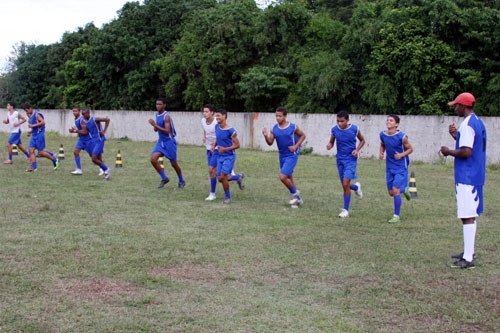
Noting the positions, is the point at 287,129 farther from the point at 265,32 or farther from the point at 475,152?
the point at 265,32

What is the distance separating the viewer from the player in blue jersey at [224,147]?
1227 centimetres

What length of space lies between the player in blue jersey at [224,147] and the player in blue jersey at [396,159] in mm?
3029

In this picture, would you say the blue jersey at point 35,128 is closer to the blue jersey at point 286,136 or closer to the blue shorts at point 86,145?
the blue shorts at point 86,145

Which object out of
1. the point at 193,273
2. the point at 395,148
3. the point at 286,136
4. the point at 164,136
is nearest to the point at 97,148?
the point at 164,136

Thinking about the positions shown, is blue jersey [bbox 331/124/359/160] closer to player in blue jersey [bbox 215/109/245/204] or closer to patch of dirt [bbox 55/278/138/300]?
player in blue jersey [bbox 215/109/245/204]

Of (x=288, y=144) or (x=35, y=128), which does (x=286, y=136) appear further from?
(x=35, y=128)

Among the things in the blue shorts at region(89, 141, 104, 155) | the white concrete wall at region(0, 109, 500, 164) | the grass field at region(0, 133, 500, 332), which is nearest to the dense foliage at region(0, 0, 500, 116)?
the white concrete wall at region(0, 109, 500, 164)

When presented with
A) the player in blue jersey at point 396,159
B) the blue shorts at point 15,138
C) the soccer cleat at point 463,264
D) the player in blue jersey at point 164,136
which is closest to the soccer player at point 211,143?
the player in blue jersey at point 164,136

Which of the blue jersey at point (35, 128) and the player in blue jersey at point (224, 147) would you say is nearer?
the player in blue jersey at point (224, 147)

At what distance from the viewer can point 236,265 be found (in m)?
7.44

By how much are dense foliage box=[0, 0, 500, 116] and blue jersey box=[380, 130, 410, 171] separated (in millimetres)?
15519

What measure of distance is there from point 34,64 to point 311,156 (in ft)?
141

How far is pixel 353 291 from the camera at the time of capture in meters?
6.44

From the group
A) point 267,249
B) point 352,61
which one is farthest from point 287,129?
point 352,61
